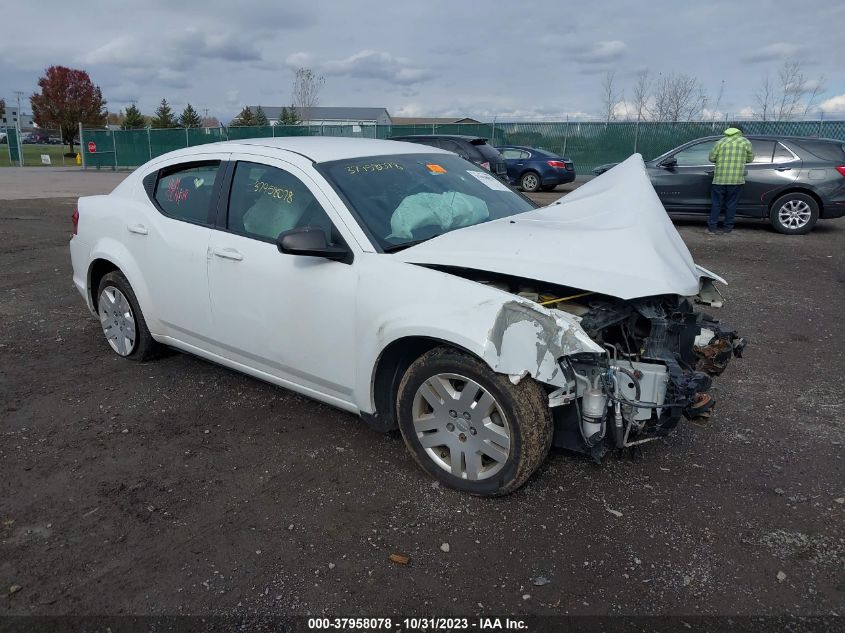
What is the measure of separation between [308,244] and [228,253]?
2.81 feet

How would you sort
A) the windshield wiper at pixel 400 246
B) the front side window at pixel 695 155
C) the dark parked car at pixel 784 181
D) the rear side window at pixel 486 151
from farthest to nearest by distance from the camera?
the rear side window at pixel 486 151 < the front side window at pixel 695 155 < the dark parked car at pixel 784 181 < the windshield wiper at pixel 400 246

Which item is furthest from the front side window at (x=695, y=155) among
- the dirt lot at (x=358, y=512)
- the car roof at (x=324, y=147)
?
the car roof at (x=324, y=147)

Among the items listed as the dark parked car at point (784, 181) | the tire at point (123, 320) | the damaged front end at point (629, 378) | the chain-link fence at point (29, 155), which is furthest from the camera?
the chain-link fence at point (29, 155)

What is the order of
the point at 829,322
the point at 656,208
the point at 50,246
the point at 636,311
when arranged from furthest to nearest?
1. the point at 50,246
2. the point at 829,322
3. the point at 656,208
4. the point at 636,311

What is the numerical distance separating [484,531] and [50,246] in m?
9.25

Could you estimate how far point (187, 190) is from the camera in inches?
174

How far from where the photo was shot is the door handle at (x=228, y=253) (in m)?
3.87

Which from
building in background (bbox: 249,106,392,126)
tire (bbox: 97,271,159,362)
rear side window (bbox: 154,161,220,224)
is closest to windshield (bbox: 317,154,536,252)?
rear side window (bbox: 154,161,220,224)

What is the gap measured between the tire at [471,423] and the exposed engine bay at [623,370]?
16 cm

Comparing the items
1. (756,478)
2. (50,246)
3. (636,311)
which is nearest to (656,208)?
(636,311)

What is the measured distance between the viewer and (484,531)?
3.00m

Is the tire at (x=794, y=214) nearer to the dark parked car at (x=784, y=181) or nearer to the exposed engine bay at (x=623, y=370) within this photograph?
the dark parked car at (x=784, y=181)

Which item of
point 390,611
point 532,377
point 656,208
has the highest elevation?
point 656,208

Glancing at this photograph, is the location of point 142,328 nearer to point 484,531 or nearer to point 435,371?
point 435,371
